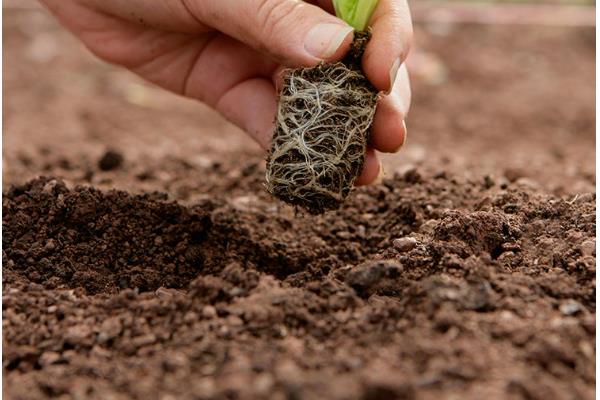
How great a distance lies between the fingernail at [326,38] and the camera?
2.34 metres

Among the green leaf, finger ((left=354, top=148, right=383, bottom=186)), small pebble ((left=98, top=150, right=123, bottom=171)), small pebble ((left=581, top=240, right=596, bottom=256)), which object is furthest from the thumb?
small pebble ((left=98, top=150, right=123, bottom=171))

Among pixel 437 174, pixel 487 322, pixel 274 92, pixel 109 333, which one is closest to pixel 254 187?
pixel 274 92

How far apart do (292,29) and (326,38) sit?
0.12 metres

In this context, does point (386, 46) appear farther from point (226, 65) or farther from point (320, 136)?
point (226, 65)

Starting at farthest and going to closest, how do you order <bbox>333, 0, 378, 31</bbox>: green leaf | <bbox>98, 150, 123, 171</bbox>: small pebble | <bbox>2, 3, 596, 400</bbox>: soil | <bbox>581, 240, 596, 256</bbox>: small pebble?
<bbox>98, 150, 123, 171</bbox>: small pebble, <bbox>333, 0, 378, 31</bbox>: green leaf, <bbox>581, 240, 596, 256</bbox>: small pebble, <bbox>2, 3, 596, 400</bbox>: soil

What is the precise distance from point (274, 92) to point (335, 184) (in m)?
0.89

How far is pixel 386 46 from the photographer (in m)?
2.37

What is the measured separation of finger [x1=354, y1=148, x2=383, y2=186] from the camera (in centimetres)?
Answer: 261

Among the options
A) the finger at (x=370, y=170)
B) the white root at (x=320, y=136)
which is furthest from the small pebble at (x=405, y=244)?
the finger at (x=370, y=170)

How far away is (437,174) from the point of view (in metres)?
3.01

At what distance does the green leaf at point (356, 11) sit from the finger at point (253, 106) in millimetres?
635

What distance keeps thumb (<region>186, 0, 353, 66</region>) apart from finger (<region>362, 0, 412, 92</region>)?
0.30 ft

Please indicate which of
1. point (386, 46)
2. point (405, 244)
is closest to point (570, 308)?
point (405, 244)

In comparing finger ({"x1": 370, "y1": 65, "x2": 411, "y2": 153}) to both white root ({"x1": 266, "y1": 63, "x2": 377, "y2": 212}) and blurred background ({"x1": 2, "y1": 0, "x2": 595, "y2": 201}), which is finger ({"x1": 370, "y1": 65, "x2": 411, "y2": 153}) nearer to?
white root ({"x1": 266, "y1": 63, "x2": 377, "y2": 212})
